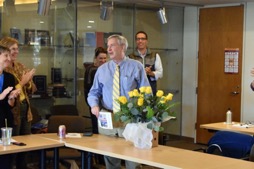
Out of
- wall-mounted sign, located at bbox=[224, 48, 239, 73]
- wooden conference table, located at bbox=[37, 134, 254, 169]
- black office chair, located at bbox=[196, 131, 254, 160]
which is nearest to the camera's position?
wooden conference table, located at bbox=[37, 134, 254, 169]

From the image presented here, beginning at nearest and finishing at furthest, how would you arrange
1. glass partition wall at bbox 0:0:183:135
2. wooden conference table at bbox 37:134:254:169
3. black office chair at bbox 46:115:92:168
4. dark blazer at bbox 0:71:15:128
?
wooden conference table at bbox 37:134:254:169
dark blazer at bbox 0:71:15:128
black office chair at bbox 46:115:92:168
glass partition wall at bbox 0:0:183:135

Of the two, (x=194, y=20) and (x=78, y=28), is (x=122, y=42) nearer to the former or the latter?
(x=78, y=28)

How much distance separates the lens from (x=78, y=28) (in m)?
6.64

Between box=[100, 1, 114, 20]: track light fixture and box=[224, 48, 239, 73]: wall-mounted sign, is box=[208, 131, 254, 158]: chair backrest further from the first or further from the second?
box=[224, 48, 239, 73]: wall-mounted sign

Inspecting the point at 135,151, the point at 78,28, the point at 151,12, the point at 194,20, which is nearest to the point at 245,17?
the point at 194,20

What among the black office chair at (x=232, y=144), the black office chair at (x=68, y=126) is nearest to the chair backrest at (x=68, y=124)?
the black office chair at (x=68, y=126)

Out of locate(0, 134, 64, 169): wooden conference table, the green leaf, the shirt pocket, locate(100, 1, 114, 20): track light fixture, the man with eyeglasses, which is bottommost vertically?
locate(0, 134, 64, 169): wooden conference table

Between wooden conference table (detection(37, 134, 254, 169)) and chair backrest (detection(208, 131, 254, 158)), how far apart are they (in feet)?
2.92

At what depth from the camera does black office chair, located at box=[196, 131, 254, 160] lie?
402 cm

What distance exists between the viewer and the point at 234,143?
4098 millimetres

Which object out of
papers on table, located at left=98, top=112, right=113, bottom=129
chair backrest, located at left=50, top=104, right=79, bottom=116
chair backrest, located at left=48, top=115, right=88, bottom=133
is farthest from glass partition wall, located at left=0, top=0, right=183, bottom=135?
papers on table, located at left=98, top=112, right=113, bottom=129

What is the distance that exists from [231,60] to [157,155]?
178 inches

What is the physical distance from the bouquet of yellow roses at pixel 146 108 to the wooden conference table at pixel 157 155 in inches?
8.6

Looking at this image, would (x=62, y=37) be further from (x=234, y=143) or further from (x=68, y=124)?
(x=234, y=143)
